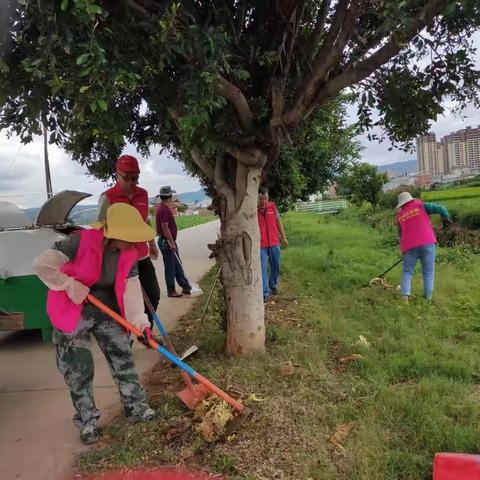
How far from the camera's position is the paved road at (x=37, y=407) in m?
3.19

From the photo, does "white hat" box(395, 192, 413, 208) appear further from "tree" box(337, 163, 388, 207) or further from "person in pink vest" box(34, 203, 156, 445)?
Result: "tree" box(337, 163, 388, 207)

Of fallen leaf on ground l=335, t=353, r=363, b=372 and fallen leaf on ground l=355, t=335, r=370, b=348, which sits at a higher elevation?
fallen leaf on ground l=355, t=335, r=370, b=348

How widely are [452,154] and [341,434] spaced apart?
55.0 metres

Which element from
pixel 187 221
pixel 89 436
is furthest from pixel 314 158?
pixel 187 221

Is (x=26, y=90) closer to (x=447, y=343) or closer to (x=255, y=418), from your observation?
(x=255, y=418)

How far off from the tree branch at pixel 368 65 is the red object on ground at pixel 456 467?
2.42 m

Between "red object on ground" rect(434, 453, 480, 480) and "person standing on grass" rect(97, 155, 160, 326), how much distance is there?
263cm

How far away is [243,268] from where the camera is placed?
4246 millimetres

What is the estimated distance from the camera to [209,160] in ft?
14.8

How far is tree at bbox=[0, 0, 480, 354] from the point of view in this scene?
2514 millimetres

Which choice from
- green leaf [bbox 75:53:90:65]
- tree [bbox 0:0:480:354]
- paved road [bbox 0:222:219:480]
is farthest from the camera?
paved road [bbox 0:222:219:480]

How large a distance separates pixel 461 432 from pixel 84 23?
3087mm

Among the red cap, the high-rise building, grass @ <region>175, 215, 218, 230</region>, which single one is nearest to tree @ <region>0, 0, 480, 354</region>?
the red cap

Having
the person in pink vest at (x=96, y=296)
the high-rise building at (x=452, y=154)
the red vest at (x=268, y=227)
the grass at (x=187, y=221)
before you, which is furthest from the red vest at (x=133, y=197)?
the high-rise building at (x=452, y=154)
